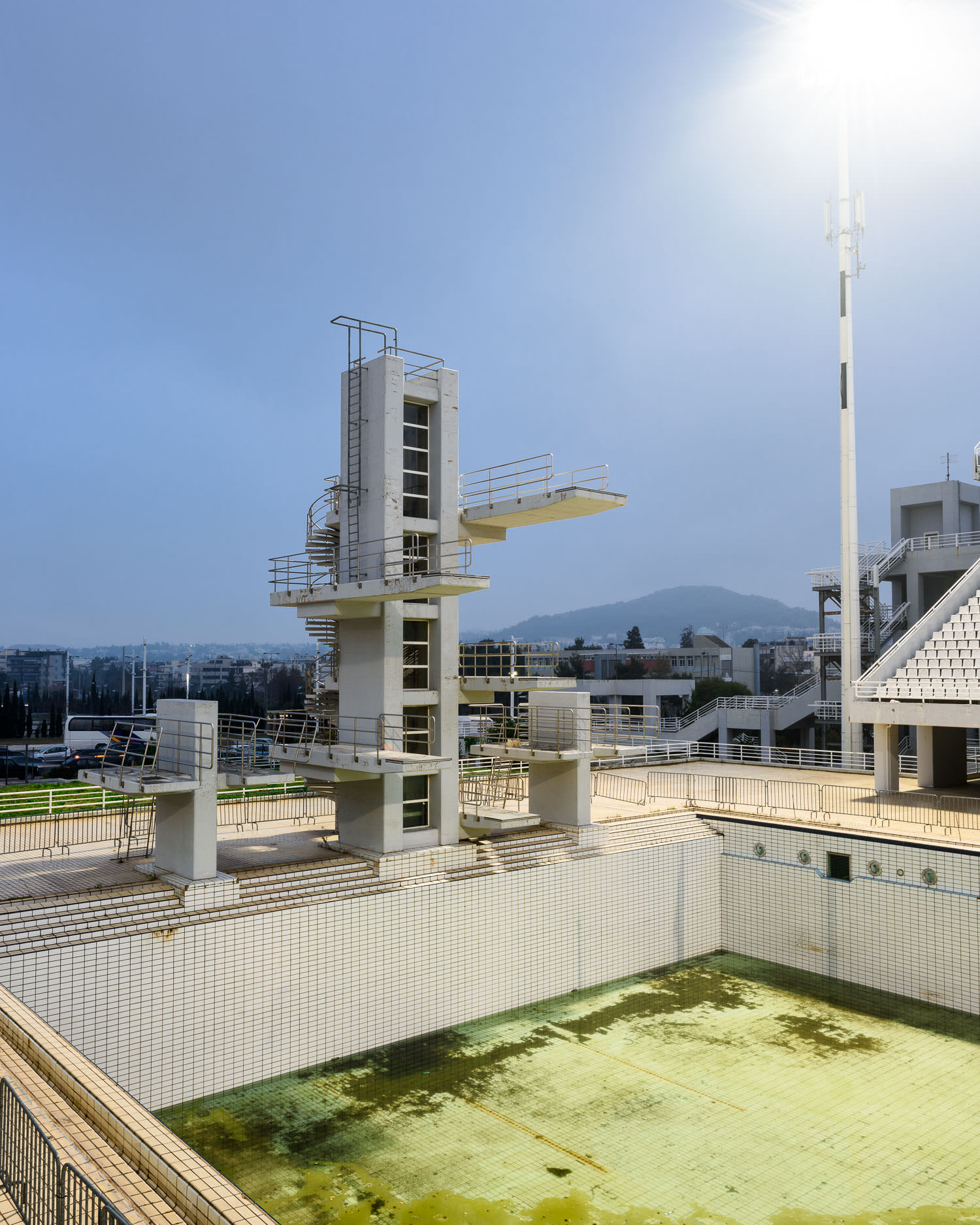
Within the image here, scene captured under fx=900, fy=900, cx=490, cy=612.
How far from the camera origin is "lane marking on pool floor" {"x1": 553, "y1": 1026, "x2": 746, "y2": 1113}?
11336mm

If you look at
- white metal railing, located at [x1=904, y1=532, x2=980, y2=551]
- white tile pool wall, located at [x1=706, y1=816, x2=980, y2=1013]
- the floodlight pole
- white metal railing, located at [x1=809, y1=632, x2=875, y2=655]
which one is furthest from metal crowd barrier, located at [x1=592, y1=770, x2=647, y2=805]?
white metal railing, located at [x1=904, y1=532, x2=980, y2=551]

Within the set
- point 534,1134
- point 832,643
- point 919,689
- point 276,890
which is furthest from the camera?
point 832,643

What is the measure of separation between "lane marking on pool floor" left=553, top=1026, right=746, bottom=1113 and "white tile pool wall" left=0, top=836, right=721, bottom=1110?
182 centimetres

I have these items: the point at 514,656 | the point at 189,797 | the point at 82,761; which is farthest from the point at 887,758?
the point at 82,761

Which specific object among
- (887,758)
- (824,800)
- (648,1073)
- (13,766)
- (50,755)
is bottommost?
(648,1073)

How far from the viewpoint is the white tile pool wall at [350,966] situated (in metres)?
10.9

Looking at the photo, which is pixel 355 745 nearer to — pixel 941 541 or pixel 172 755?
pixel 172 755

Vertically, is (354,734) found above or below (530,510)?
below

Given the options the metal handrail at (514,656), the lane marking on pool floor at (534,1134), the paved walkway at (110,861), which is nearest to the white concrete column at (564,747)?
the metal handrail at (514,656)

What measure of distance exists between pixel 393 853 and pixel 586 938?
408cm

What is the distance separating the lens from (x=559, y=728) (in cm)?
1647

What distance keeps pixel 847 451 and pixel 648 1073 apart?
19.3m

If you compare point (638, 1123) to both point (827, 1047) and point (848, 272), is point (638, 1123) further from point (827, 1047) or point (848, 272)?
point (848, 272)

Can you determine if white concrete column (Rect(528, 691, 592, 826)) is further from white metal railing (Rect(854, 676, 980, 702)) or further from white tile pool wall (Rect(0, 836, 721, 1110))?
white metal railing (Rect(854, 676, 980, 702))
